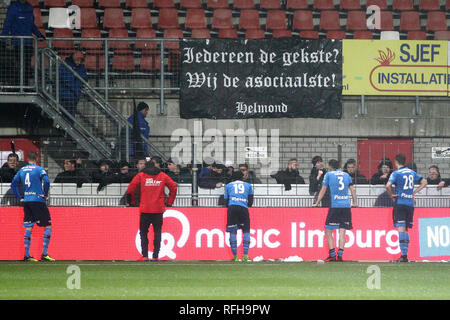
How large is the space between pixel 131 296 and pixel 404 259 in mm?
6906

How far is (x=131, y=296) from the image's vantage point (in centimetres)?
1012

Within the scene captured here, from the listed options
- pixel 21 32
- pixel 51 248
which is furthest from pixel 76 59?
pixel 51 248

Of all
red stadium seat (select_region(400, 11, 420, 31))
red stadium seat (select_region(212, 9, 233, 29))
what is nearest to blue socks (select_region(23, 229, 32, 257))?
red stadium seat (select_region(212, 9, 233, 29))

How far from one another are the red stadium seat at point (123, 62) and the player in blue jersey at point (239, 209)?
16.9ft

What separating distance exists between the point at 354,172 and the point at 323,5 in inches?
291

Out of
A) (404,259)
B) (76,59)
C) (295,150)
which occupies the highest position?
(76,59)

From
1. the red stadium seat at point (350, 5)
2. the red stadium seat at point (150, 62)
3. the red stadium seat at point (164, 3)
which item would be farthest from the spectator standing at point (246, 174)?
the red stadium seat at point (350, 5)

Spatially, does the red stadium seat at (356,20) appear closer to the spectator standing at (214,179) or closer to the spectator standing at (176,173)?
the spectator standing at (214,179)

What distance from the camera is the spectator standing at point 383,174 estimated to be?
54.3ft

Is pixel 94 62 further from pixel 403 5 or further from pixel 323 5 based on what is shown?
pixel 403 5

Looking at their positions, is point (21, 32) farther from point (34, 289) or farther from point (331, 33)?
point (34, 289)

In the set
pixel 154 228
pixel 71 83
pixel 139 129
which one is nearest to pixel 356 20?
pixel 139 129
